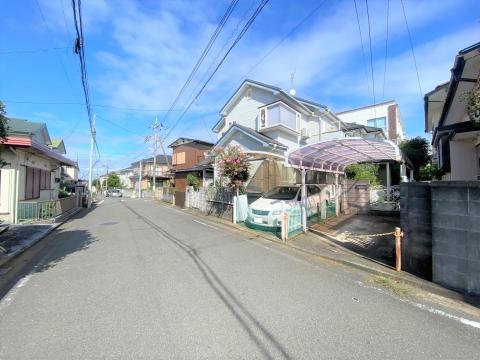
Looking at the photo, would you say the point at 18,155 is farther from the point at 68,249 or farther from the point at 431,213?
the point at 431,213

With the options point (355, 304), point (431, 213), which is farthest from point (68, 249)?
point (431, 213)

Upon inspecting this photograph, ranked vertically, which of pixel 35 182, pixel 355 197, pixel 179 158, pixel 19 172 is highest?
pixel 179 158

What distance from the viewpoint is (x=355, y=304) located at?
12.9 ft

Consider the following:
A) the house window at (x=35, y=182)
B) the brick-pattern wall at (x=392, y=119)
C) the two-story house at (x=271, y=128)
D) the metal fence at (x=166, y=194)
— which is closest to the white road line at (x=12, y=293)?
the house window at (x=35, y=182)

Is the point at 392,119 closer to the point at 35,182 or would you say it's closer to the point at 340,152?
the point at 340,152

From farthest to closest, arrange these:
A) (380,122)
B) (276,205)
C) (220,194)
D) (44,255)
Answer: (380,122) < (220,194) < (276,205) < (44,255)

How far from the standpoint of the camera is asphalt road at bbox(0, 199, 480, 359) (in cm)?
280

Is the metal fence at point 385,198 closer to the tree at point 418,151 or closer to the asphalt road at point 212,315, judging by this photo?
the asphalt road at point 212,315

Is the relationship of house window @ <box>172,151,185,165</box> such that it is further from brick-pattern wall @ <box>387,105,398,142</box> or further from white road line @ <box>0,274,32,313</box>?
white road line @ <box>0,274,32,313</box>

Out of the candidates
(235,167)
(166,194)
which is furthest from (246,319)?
(166,194)

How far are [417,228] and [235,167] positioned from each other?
777cm

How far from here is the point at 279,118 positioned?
16.9 meters

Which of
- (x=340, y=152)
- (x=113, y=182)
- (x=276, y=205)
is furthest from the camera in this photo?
(x=113, y=182)

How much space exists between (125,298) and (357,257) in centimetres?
506
